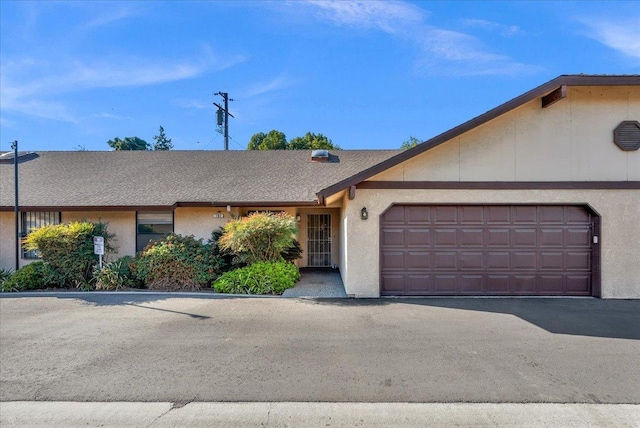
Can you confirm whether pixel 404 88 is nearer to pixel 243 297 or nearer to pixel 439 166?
pixel 439 166

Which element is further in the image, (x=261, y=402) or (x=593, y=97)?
(x=593, y=97)

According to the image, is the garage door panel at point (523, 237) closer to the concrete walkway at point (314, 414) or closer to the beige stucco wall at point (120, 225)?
the concrete walkway at point (314, 414)

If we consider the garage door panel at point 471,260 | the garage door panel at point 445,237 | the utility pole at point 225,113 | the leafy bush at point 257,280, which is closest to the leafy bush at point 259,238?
the leafy bush at point 257,280

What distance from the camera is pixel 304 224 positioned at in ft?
42.4

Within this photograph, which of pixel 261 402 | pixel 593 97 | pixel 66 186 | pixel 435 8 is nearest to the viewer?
pixel 261 402

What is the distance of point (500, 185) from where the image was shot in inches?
319

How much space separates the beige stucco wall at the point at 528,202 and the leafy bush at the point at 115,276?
21.2 feet

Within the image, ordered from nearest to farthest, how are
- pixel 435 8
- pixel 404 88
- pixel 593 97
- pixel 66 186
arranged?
pixel 593 97, pixel 435 8, pixel 66 186, pixel 404 88

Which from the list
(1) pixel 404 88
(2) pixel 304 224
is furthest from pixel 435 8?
(2) pixel 304 224

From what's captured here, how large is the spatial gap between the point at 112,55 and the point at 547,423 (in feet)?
50.4

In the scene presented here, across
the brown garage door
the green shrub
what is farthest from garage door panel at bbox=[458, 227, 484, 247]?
the green shrub

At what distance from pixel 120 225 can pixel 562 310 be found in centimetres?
1278

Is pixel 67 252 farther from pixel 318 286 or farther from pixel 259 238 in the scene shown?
pixel 318 286

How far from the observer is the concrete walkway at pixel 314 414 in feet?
10.4
